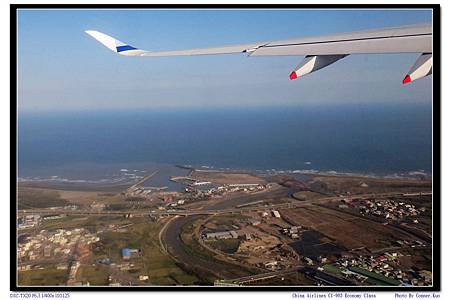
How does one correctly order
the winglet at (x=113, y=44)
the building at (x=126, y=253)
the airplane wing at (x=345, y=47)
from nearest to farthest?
1. the airplane wing at (x=345, y=47)
2. the winglet at (x=113, y=44)
3. the building at (x=126, y=253)

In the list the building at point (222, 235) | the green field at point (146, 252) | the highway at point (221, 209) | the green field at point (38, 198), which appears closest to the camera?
the green field at point (146, 252)

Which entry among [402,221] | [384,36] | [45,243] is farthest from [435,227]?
[45,243]

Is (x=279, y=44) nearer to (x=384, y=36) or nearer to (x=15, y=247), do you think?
(x=384, y=36)

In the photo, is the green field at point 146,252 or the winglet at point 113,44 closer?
the winglet at point 113,44

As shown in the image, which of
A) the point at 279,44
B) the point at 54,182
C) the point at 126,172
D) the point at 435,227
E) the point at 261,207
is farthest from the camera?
the point at 126,172

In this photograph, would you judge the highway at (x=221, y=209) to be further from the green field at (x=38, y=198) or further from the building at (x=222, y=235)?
the building at (x=222, y=235)

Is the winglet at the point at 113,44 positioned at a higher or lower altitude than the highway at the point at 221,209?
higher

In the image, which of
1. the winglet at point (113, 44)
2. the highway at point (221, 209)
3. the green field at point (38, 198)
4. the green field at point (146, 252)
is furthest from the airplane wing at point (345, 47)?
the highway at point (221, 209)

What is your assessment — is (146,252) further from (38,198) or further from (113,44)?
(113,44)
